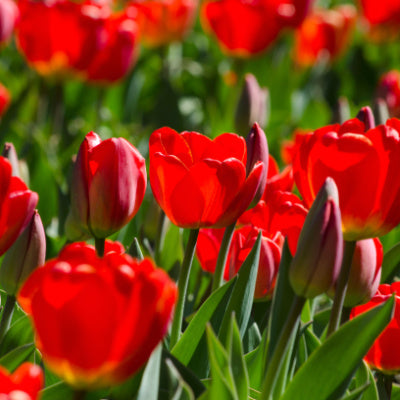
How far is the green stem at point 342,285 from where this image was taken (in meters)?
0.85

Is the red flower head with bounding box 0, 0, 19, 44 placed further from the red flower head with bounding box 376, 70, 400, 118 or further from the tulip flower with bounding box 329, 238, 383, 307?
the tulip flower with bounding box 329, 238, 383, 307

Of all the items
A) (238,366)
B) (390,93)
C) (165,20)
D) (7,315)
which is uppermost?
(238,366)

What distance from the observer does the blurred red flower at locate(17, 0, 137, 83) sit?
202 centimetres

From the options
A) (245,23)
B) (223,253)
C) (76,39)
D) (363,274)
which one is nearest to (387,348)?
(363,274)

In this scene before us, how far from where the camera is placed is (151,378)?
0.76 meters

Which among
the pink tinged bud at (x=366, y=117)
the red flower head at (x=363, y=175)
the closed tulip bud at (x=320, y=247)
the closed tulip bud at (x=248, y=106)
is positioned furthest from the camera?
the closed tulip bud at (x=248, y=106)

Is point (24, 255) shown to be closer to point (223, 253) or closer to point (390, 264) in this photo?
point (223, 253)

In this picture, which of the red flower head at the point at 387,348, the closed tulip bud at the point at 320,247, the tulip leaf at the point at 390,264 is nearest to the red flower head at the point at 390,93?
the tulip leaf at the point at 390,264

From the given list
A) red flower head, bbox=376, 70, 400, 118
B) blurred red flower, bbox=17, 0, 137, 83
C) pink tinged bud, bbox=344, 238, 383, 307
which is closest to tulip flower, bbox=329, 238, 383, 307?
pink tinged bud, bbox=344, 238, 383, 307

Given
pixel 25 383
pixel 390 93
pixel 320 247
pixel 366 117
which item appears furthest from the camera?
pixel 390 93

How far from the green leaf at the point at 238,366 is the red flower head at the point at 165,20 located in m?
2.37

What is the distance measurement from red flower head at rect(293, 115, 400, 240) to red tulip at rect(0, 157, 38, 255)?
0.98 feet

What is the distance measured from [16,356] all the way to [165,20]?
93.6 inches

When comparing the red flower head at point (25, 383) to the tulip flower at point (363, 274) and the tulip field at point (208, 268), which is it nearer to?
the tulip field at point (208, 268)
